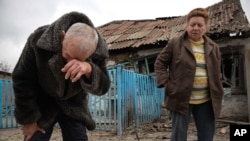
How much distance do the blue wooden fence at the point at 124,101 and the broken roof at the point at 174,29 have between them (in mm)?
2032

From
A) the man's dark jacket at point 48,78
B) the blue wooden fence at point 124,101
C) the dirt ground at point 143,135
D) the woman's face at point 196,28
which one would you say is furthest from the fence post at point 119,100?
the man's dark jacket at point 48,78

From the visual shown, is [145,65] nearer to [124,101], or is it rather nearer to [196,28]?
[124,101]

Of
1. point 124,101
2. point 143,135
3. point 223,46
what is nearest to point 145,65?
point 223,46

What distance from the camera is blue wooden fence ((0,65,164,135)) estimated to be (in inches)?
263

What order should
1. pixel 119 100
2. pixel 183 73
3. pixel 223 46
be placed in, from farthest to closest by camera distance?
pixel 223 46, pixel 119 100, pixel 183 73

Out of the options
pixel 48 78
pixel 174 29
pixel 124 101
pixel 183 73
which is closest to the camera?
pixel 48 78

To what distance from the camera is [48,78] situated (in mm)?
1876

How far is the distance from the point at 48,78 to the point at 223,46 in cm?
768

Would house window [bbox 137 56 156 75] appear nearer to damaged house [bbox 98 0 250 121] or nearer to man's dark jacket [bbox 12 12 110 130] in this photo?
damaged house [bbox 98 0 250 121]

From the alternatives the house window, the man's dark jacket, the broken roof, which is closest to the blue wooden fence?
the house window

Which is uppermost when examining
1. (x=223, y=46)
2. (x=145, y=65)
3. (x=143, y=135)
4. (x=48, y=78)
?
(x=48, y=78)

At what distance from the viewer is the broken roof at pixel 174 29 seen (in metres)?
8.47

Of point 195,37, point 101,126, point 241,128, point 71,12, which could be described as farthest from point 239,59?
point 71,12

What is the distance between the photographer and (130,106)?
23.6 ft
